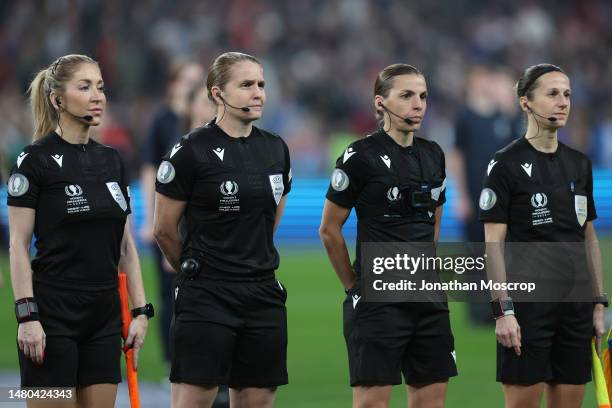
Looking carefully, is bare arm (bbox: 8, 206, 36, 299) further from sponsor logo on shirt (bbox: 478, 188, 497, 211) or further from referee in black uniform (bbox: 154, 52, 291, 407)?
sponsor logo on shirt (bbox: 478, 188, 497, 211)

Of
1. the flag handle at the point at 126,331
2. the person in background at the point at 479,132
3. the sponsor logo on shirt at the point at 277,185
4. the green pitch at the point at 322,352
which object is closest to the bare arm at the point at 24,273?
the flag handle at the point at 126,331

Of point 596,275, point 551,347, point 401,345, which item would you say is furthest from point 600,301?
point 401,345

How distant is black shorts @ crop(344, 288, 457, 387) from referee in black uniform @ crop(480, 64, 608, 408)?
32 centimetres

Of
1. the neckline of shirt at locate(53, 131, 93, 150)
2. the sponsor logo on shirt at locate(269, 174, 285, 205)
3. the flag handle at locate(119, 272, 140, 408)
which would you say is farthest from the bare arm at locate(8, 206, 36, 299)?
the sponsor logo on shirt at locate(269, 174, 285, 205)

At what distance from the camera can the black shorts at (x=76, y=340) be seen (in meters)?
5.93

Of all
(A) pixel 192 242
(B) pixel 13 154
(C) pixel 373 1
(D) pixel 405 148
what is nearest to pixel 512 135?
(D) pixel 405 148

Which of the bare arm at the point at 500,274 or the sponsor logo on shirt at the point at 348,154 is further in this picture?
the sponsor logo on shirt at the point at 348,154

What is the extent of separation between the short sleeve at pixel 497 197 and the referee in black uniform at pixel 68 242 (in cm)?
191

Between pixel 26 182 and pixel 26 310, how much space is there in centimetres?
61

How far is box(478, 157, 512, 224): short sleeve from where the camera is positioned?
661 centimetres

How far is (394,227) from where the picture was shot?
6.48 metres

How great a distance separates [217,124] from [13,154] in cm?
1456

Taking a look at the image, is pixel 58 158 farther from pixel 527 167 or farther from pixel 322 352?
pixel 322 352

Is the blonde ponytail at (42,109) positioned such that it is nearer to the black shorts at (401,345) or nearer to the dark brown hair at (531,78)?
the black shorts at (401,345)
